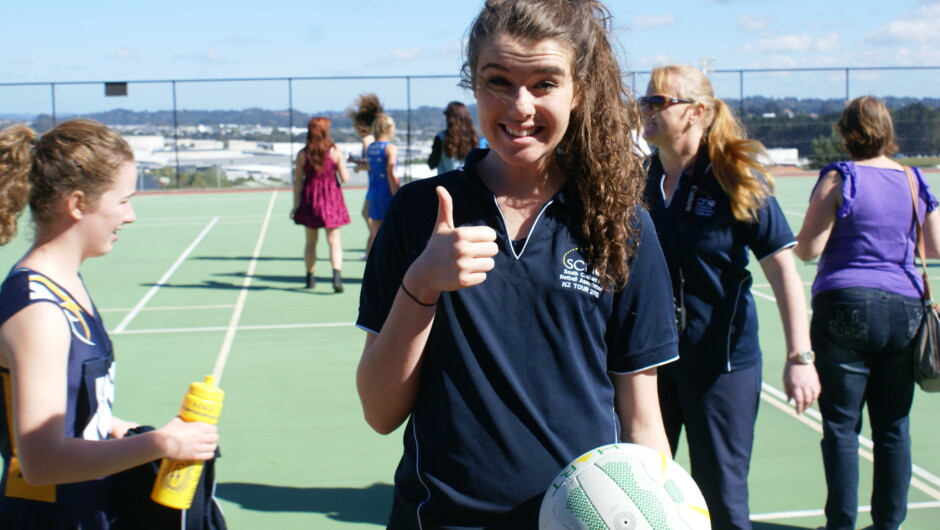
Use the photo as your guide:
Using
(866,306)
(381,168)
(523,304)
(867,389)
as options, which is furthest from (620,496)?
(381,168)

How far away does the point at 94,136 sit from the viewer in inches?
97.0

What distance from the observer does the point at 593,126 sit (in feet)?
6.81

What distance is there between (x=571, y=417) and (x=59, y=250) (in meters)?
1.39

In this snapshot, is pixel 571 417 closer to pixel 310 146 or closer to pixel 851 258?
pixel 851 258

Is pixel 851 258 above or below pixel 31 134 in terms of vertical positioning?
below

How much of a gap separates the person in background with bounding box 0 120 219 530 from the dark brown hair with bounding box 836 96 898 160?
323 centimetres

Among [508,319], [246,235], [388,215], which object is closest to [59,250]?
[388,215]

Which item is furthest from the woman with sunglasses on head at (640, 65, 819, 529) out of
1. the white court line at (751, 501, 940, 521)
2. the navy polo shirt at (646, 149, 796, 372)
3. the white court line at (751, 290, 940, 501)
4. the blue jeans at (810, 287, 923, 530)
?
the white court line at (751, 290, 940, 501)

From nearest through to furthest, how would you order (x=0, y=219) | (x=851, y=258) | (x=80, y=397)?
(x=80, y=397) → (x=0, y=219) → (x=851, y=258)

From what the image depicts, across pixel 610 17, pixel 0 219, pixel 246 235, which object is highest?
pixel 610 17

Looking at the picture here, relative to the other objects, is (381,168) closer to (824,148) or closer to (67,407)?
(67,407)

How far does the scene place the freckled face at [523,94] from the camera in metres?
1.92

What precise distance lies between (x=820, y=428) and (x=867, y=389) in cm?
176

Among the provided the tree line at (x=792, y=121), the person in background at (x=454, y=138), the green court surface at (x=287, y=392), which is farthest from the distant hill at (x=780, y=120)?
the person in background at (x=454, y=138)
